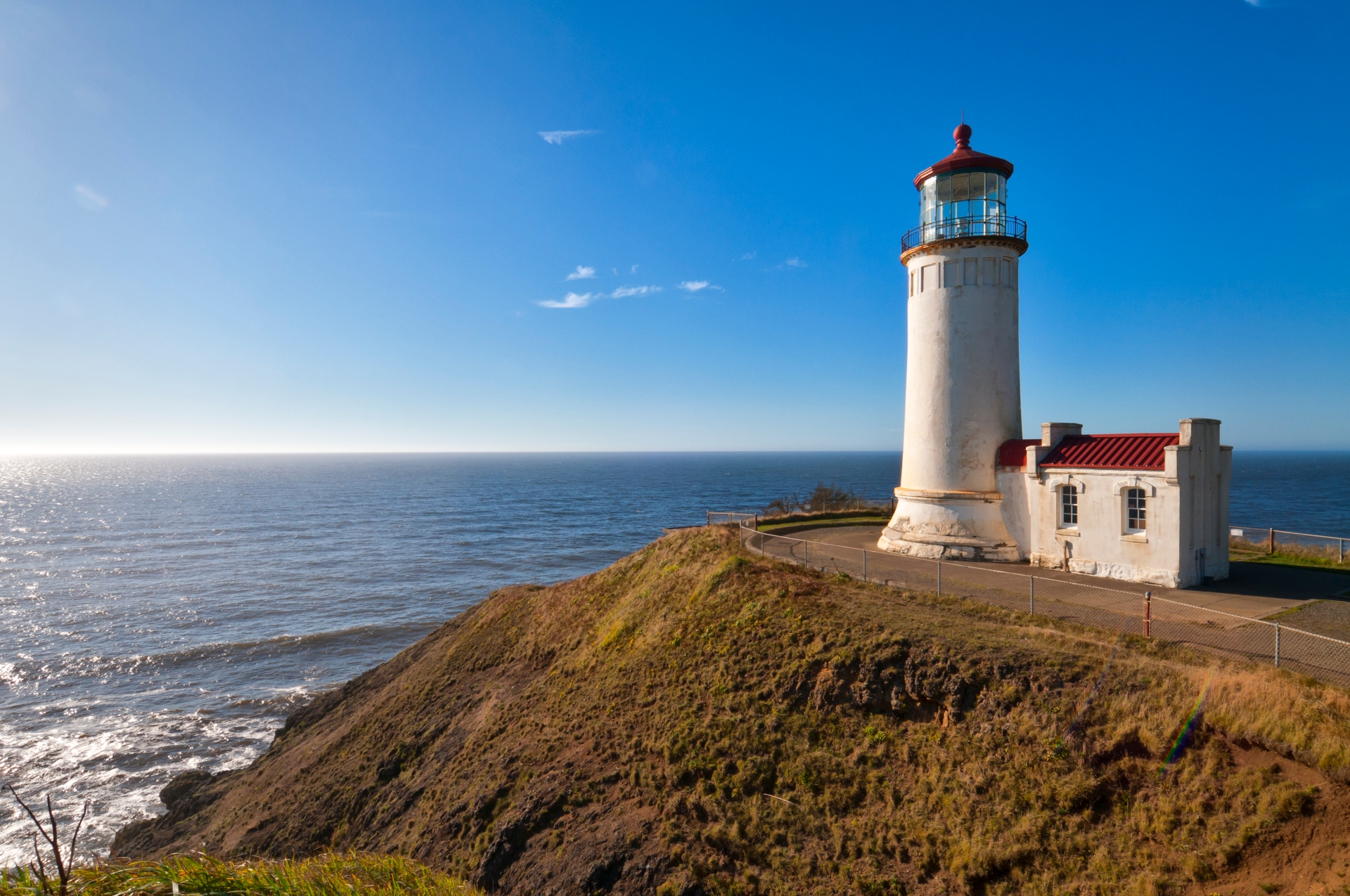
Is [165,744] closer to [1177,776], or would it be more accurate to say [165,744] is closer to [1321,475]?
[1177,776]

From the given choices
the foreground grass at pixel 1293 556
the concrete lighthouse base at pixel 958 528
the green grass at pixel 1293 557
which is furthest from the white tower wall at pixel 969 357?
the green grass at pixel 1293 557

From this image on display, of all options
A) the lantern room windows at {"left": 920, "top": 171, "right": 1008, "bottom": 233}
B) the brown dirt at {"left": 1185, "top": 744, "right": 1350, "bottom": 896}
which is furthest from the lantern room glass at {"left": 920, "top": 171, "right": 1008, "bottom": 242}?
the brown dirt at {"left": 1185, "top": 744, "right": 1350, "bottom": 896}

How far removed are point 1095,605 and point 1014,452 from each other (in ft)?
20.6

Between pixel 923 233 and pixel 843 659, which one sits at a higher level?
pixel 923 233

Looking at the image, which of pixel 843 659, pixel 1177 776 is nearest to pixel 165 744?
pixel 843 659

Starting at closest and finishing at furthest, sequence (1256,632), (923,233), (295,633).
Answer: (1256,632), (923,233), (295,633)

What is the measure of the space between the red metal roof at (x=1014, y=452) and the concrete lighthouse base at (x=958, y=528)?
1.06 meters

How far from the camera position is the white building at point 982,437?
1777cm

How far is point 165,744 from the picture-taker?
2286 centimetres

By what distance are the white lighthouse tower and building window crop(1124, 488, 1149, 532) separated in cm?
338

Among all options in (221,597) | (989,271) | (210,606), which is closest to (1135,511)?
(989,271)

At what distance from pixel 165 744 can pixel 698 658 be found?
21528mm

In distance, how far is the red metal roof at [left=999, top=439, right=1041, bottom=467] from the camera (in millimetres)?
19625

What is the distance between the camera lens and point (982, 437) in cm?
2033
